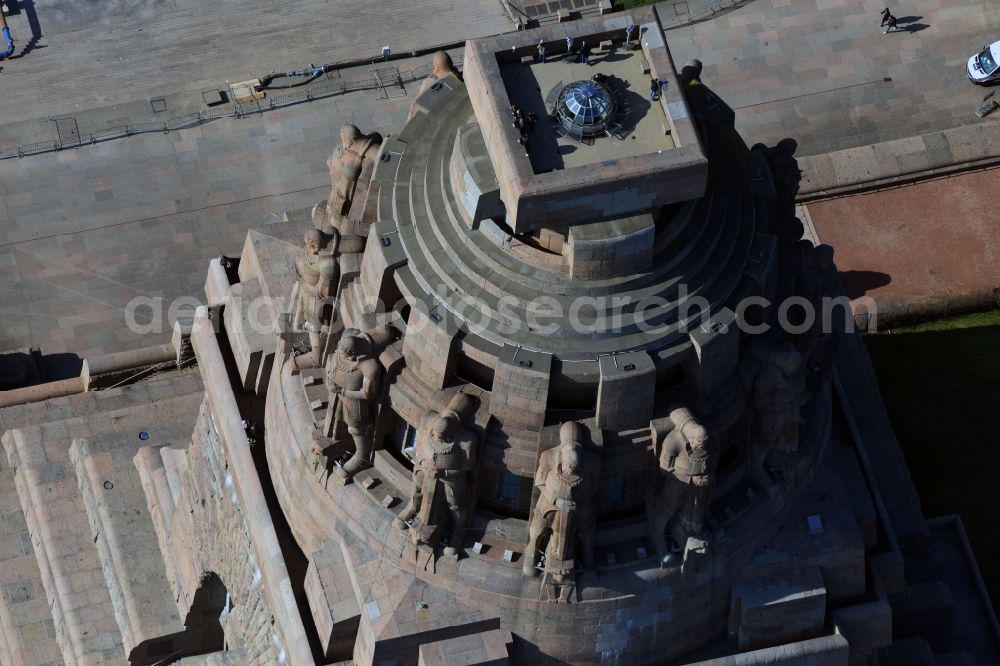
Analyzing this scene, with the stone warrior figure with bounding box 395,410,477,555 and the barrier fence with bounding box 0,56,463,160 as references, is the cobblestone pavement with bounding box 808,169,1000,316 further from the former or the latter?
the stone warrior figure with bounding box 395,410,477,555

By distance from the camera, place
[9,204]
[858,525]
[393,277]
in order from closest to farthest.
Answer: [393,277] → [858,525] → [9,204]

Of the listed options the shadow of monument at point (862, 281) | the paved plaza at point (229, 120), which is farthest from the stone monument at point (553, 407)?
the paved plaza at point (229, 120)

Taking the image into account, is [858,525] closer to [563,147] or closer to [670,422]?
[670,422]

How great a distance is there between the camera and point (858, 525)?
186ft

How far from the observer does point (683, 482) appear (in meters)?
50.8

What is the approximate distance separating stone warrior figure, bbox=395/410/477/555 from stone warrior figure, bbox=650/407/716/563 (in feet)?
17.6

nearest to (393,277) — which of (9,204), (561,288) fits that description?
(561,288)

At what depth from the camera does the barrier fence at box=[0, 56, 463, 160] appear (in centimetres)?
8544

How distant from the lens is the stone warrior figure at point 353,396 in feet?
169

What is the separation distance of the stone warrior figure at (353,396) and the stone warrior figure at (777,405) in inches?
431

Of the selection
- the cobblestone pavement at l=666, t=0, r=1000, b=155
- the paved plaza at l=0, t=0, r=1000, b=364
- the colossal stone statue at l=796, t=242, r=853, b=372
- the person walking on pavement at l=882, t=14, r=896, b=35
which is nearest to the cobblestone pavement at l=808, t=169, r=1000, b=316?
the paved plaza at l=0, t=0, r=1000, b=364

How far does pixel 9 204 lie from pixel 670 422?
1703 inches

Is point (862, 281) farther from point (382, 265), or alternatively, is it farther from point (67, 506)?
point (67, 506)

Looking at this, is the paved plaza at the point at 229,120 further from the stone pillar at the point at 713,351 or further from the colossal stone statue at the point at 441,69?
the stone pillar at the point at 713,351
